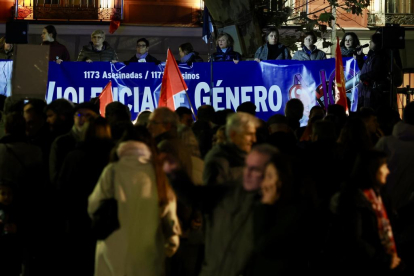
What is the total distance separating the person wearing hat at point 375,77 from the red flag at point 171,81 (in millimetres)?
3549

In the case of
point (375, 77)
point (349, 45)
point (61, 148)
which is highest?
point (349, 45)

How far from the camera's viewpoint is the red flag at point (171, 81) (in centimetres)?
1309

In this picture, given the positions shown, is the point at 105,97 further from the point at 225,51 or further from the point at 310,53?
the point at 310,53

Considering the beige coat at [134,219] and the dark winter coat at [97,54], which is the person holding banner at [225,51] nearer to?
the dark winter coat at [97,54]

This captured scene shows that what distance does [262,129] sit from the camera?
9.48 m

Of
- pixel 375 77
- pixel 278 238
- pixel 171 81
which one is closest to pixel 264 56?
pixel 375 77

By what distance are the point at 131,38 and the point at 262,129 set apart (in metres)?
20.9

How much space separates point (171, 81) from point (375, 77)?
3.78m

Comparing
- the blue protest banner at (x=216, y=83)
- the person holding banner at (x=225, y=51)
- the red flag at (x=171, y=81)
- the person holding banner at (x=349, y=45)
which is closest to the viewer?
the red flag at (x=171, y=81)

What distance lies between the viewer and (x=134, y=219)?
6715 millimetres

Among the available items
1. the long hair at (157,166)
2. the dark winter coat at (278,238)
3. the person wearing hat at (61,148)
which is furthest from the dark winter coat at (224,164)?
the person wearing hat at (61,148)

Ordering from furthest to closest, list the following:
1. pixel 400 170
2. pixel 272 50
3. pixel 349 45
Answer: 1. pixel 349 45
2. pixel 272 50
3. pixel 400 170

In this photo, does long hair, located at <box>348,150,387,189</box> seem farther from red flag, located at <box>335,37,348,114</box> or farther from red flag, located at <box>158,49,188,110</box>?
red flag, located at <box>335,37,348,114</box>

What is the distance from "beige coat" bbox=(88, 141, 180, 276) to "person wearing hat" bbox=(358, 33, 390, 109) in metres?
8.94
